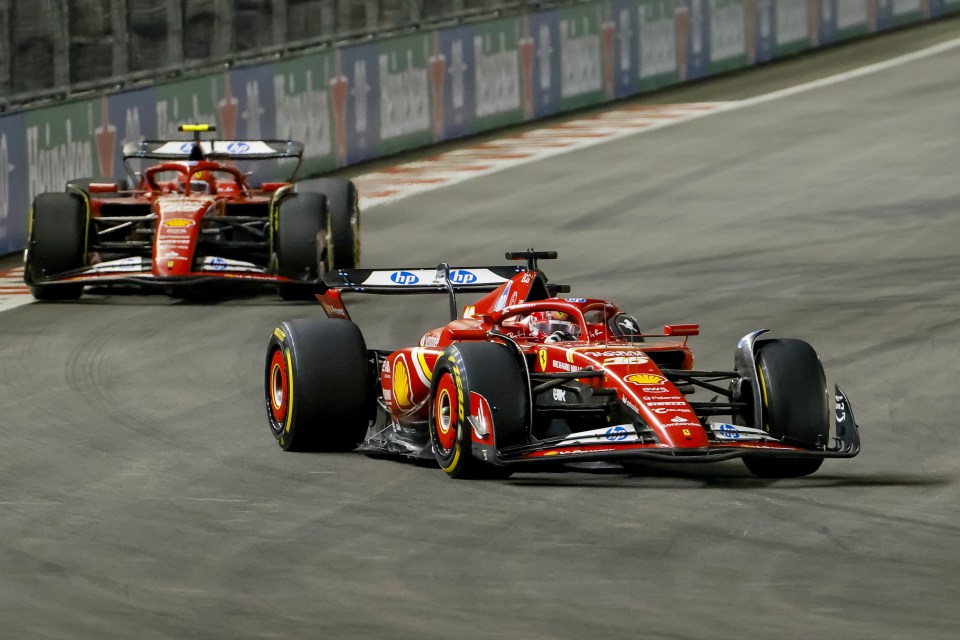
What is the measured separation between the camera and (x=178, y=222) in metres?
18.5

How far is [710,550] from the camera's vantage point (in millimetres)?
9109

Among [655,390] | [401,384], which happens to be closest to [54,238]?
[401,384]

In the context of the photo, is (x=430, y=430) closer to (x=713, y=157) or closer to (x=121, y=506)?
(x=121, y=506)

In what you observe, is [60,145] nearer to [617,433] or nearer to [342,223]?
[342,223]

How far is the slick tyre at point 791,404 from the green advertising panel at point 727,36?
26.3 m

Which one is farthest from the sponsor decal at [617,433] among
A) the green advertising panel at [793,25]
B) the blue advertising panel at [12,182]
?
the green advertising panel at [793,25]

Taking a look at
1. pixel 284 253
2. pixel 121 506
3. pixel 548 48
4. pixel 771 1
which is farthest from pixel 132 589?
pixel 771 1

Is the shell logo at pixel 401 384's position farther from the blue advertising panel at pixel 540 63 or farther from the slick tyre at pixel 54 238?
the blue advertising panel at pixel 540 63

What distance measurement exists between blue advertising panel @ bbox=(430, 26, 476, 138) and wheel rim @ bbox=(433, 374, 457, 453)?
19369mm

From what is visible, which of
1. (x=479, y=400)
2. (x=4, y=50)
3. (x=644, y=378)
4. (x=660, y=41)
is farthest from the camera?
(x=660, y=41)

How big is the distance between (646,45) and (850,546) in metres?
26.4

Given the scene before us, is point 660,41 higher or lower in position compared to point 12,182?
higher

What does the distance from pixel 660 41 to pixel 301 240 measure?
704 inches

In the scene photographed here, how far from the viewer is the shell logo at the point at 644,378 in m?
10.5
